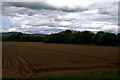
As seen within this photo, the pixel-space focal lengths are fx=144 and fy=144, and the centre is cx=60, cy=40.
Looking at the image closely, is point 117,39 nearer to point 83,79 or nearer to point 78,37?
point 78,37

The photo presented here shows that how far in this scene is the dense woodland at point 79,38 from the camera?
5043 cm

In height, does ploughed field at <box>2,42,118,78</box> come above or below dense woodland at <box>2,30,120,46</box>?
below

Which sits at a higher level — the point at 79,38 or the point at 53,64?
the point at 79,38

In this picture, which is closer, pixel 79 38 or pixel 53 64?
pixel 53 64

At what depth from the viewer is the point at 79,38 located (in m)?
65.2

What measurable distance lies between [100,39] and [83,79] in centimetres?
4527

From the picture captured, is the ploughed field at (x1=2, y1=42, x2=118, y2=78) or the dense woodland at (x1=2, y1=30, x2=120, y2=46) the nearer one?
the ploughed field at (x1=2, y1=42, x2=118, y2=78)

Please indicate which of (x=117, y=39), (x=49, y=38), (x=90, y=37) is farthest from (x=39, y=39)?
(x=117, y=39)

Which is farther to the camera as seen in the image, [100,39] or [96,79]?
[100,39]

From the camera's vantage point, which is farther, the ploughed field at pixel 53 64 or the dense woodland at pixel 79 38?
the dense woodland at pixel 79 38

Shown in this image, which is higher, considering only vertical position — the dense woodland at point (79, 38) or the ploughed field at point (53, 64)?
the dense woodland at point (79, 38)

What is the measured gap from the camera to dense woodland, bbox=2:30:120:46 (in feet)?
165

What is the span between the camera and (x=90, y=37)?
61.8 metres

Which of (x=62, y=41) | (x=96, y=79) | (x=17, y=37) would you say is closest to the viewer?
(x=96, y=79)
